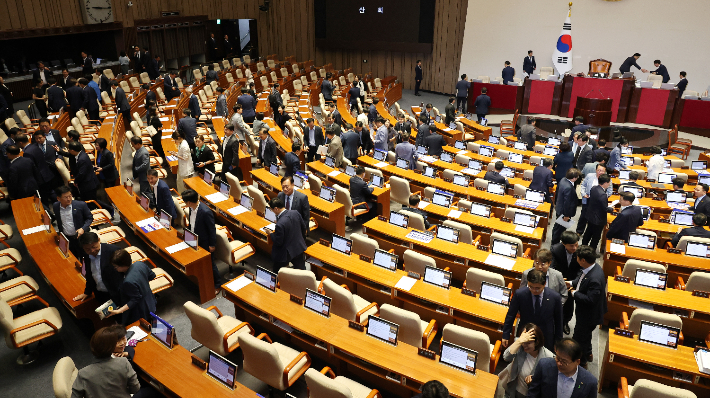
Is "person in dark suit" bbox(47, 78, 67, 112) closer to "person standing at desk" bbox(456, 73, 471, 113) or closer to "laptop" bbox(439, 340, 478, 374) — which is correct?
"person standing at desk" bbox(456, 73, 471, 113)

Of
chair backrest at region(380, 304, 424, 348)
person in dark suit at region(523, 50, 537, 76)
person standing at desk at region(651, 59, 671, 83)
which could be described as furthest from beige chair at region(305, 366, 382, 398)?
person standing at desk at region(651, 59, 671, 83)

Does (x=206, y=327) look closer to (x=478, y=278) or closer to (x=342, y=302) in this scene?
(x=342, y=302)

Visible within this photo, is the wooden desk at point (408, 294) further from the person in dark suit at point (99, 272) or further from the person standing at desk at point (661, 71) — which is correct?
the person standing at desk at point (661, 71)

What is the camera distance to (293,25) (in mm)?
23312

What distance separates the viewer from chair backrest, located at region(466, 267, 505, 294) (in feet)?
17.1

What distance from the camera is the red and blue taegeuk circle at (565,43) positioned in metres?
17.0

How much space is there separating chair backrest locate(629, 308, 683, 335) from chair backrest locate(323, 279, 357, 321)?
2.87 metres

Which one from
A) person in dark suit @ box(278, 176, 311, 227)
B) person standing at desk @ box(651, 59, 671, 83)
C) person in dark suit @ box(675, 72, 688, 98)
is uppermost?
person standing at desk @ box(651, 59, 671, 83)

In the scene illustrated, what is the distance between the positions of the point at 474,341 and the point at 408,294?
4.41ft

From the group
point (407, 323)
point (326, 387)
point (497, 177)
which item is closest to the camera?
point (326, 387)

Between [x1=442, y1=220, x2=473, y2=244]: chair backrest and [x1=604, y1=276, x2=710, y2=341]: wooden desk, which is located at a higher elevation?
[x1=442, y1=220, x2=473, y2=244]: chair backrest

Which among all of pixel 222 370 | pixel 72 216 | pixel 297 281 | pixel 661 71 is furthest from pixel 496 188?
pixel 661 71

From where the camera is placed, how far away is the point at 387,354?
425cm

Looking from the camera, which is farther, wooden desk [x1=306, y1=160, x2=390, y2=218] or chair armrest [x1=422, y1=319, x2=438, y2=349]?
wooden desk [x1=306, y1=160, x2=390, y2=218]
